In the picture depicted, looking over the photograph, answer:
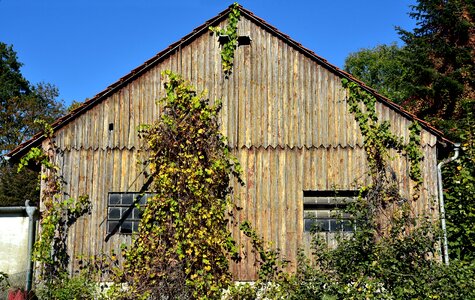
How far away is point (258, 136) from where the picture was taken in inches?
450

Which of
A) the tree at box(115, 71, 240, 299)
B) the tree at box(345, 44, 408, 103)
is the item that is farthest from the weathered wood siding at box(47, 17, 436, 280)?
the tree at box(345, 44, 408, 103)

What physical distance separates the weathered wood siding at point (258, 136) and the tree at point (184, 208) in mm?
363

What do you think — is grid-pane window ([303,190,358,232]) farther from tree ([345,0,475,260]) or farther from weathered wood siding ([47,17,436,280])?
tree ([345,0,475,260])

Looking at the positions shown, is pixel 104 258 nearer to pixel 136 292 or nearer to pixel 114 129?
pixel 136 292

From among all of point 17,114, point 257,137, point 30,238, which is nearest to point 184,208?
point 257,137

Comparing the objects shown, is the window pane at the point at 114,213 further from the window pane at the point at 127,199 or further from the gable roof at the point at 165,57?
the gable roof at the point at 165,57

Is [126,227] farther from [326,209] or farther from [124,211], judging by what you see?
[326,209]

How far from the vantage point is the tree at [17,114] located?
97.3ft

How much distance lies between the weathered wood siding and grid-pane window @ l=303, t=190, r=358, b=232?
0.19m

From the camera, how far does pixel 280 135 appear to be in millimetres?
11406

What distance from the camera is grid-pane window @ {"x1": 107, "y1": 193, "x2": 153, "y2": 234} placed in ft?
36.8

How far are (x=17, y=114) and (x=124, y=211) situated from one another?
27911mm

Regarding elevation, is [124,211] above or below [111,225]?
above

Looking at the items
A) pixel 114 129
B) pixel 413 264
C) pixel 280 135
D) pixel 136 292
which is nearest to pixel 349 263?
pixel 413 264
